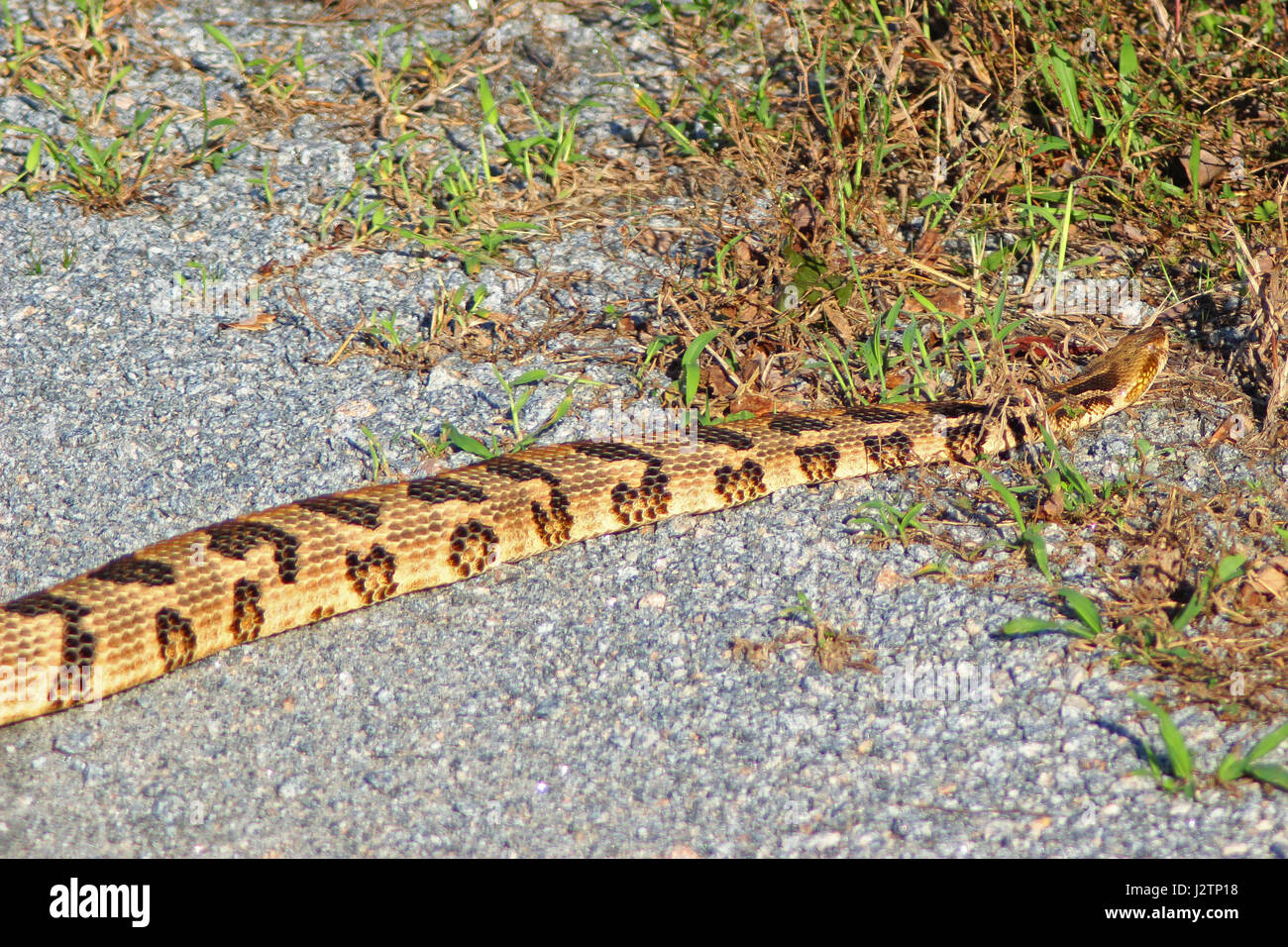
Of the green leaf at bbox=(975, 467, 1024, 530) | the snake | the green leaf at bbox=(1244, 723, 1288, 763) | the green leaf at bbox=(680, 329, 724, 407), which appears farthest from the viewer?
the green leaf at bbox=(680, 329, 724, 407)

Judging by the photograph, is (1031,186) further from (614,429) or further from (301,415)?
(301,415)

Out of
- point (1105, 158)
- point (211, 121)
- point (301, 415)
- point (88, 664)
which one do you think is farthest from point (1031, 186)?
point (88, 664)

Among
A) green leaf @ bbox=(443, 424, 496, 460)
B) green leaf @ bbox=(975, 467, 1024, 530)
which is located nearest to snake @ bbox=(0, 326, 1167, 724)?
green leaf @ bbox=(443, 424, 496, 460)

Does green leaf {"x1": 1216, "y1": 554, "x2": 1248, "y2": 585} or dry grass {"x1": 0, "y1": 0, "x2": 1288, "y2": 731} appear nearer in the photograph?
green leaf {"x1": 1216, "y1": 554, "x2": 1248, "y2": 585}

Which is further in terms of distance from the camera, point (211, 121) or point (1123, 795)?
point (211, 121)

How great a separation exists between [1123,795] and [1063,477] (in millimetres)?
1799

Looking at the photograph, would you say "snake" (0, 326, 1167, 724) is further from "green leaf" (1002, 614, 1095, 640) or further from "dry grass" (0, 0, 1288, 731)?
"green leaf" (1002, 614, 1095, 640)

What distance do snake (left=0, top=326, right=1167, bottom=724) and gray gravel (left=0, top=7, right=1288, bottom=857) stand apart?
0.11 meters

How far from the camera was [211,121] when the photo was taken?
23.5 feet

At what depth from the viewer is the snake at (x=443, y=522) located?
448 centimetres

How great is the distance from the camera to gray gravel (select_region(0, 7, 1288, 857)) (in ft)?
12.5

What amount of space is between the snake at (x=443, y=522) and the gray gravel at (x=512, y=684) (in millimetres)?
114
